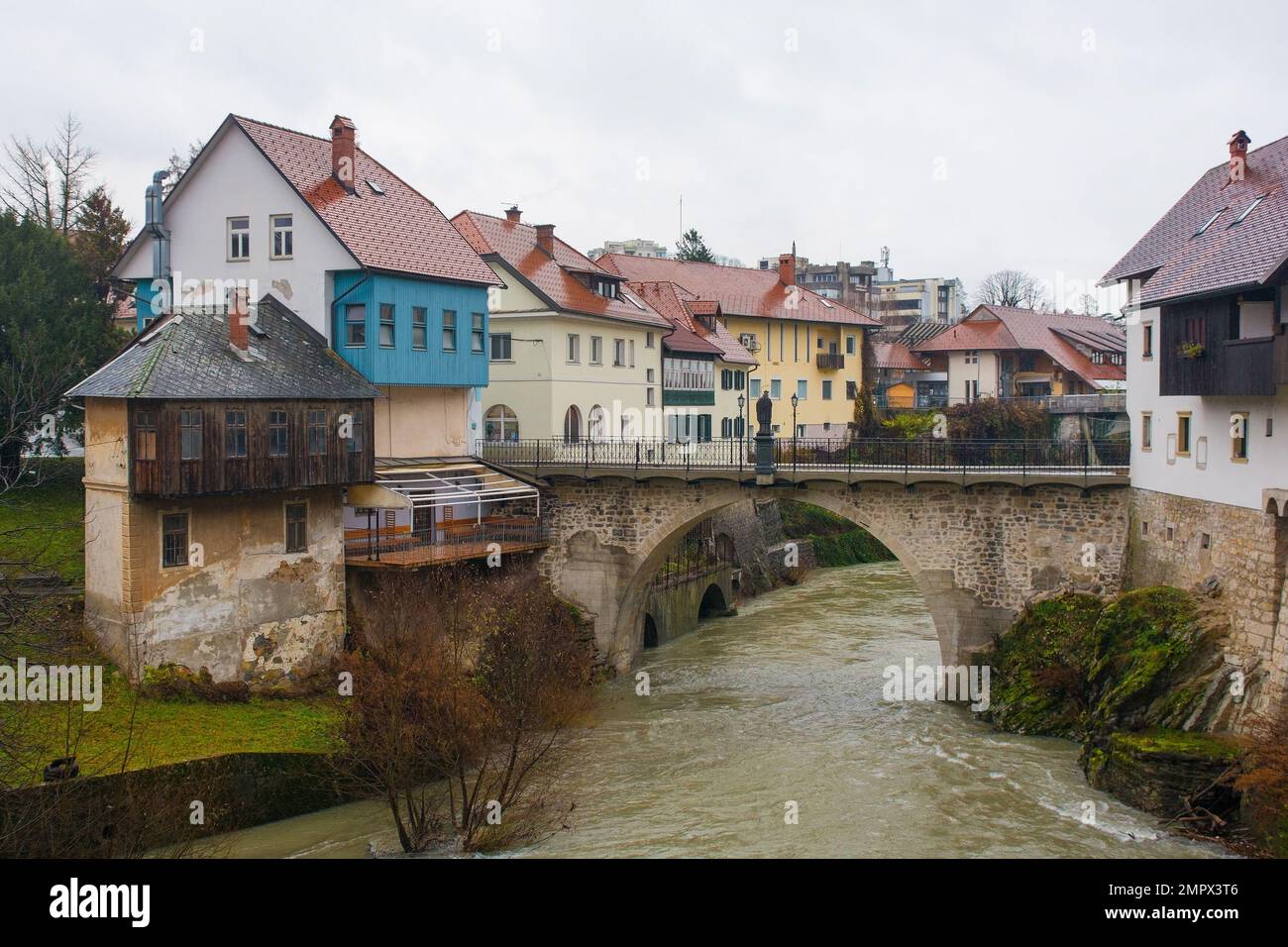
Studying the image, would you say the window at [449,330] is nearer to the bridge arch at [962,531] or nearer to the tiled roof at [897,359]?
the bridge arch at [962,531]

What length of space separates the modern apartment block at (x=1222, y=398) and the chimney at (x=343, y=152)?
20778 mm

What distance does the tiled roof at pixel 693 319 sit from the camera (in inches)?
2079

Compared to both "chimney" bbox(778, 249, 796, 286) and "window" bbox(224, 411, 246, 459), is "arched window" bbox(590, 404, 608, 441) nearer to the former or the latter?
"window" bbox(224, 411, 246, 459)

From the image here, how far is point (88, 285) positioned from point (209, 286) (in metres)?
4.88

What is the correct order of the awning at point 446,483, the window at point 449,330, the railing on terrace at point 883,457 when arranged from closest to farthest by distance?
the railing on terrace at point 883,457 → the awning at point 446,483 → the window at point 449,330

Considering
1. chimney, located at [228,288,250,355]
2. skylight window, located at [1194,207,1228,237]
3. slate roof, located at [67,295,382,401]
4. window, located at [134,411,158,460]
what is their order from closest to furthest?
window, located at [134,411,158,460]
slate roof, located at [67,295,382,401]
skylight window, located at [1194,207,1228,237]
chimney, located at [228,288,250,355]

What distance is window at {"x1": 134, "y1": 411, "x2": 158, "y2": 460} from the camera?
26.5 meters

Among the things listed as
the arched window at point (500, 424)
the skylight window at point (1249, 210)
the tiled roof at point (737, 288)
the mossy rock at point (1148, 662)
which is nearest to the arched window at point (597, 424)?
the arched window at point (500, 424)

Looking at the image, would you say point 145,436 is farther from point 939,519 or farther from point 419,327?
point 939,519

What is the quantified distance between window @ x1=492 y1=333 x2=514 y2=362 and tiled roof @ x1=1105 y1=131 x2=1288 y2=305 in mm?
18952

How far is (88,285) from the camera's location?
120 ft

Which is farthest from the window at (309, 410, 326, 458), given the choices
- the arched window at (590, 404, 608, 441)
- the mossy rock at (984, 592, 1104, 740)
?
the mossy rock at (984, 592, 1104, 740)

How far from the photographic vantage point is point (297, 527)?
3005 cm
